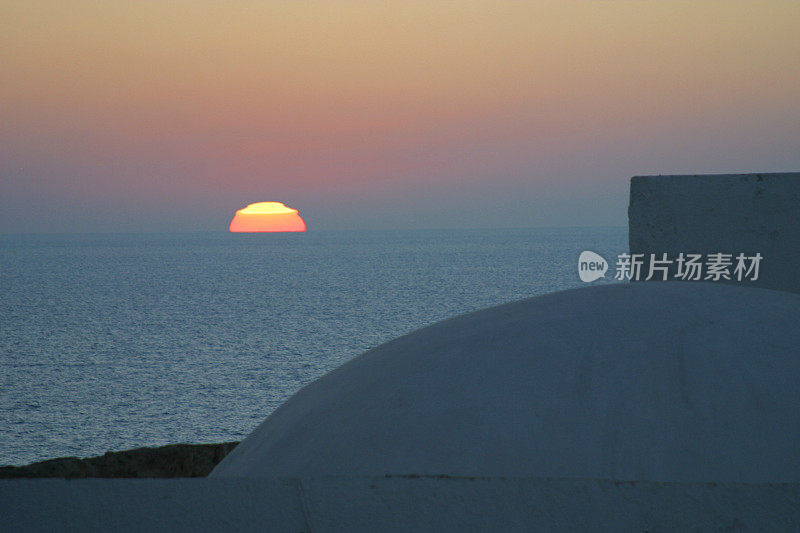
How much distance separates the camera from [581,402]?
4.77 meters

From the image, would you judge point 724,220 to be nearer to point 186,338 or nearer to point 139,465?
point 139,465

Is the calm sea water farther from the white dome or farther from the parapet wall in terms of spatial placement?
the white dome

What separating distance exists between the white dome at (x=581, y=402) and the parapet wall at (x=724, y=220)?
3.88 m

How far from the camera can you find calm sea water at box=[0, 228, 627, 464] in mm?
42656

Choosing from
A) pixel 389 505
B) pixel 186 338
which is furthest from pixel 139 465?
pixel 186 338

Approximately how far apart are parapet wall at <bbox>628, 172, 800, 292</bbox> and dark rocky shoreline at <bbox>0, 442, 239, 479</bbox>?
14.7 metres

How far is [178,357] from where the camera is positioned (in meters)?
62.0

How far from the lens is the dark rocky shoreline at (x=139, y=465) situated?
21.5m

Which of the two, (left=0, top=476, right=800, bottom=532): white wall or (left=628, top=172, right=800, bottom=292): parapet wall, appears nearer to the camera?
(left=0, top=476, right=800, bottom=532): white wall

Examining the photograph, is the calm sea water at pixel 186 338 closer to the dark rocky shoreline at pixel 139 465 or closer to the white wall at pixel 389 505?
the dark rocky shoreline at pixel 139 465

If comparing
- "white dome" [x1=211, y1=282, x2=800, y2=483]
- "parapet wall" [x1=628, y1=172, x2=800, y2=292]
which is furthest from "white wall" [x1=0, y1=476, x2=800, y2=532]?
"parapet wall" [x1=628, y1=172, x2=800, y2=292]

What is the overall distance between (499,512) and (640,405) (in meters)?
1.87

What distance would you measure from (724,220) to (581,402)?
263 inches

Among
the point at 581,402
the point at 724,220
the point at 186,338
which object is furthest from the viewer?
the point at 186,338
